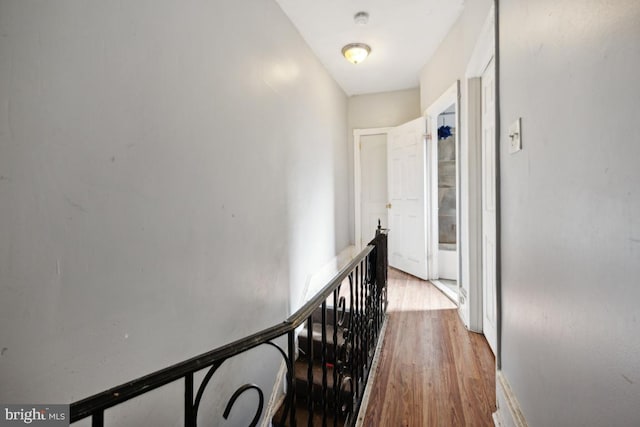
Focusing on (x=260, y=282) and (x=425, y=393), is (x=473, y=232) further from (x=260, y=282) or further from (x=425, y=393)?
(x=260, y=282)

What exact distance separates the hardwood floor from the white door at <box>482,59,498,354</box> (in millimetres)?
224

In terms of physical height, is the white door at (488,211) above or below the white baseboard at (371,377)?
above

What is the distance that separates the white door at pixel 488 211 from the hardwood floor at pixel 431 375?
0.22m

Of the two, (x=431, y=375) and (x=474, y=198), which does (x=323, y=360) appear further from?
(x=474, y=198)

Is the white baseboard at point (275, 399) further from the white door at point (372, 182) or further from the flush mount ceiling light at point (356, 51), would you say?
the flush mount ceiling light at point (356, 51)

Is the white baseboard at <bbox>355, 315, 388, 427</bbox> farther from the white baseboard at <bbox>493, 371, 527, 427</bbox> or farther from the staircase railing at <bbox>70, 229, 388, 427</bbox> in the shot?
the white baseboard at <bbox>493, 371, 527, 427</bbox>

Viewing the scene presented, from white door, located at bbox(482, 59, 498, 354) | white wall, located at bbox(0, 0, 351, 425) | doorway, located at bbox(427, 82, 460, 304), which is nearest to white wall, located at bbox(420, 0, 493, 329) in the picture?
white door, located at bbox(482, 59, 498, 354)

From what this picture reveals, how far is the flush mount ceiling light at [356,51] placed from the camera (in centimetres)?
312

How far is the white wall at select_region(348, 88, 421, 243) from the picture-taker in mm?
4492

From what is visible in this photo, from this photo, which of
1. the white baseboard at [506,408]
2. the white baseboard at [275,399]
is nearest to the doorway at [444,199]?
the white baseboard at [506,408]

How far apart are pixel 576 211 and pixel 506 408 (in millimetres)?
1104

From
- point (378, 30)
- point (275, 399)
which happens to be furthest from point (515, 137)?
point (275, 399)

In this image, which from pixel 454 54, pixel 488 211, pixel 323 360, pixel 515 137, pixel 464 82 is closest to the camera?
pixel 323 360

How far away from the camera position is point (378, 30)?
9.52ft
